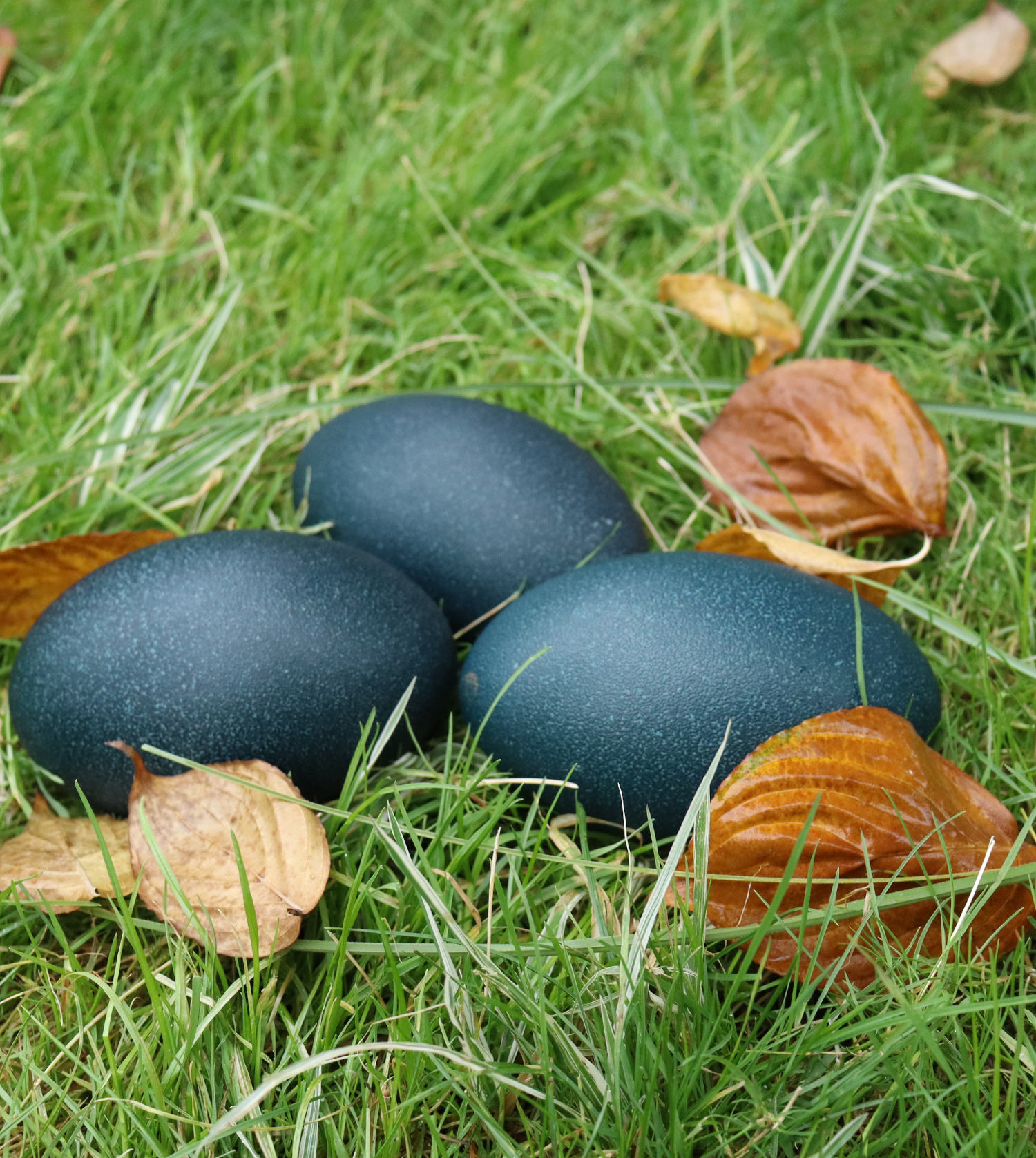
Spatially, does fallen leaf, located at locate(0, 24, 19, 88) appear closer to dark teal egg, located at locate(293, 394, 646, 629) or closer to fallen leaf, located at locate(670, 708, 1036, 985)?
dark teal egg, located at locate(293, 394, 646, 629)

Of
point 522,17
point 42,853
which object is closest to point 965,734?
point 42,853

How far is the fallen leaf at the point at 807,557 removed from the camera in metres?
1.50

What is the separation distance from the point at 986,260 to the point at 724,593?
108 centimetres

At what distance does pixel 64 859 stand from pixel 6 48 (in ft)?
7.17

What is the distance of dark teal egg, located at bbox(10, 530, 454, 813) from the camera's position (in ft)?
4.31

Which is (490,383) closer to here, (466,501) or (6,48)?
(466,501)

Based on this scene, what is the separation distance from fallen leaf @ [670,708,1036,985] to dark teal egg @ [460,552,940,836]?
0.08 meters

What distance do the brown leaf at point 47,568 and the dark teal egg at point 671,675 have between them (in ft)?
2.09

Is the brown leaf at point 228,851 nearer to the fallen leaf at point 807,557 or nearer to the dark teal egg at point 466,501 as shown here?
the dark teal egg at point 466,501

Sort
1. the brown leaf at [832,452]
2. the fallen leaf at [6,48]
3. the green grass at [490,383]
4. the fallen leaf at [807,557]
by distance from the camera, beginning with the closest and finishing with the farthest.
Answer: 1. the green grass at [490,383]
2. the fallen leaf at [807,557]
3. the brown leaf at [832,452]
4. the fallen leaf at [6,48]

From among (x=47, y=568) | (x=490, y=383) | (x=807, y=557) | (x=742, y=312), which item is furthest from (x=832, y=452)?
(x=47, y=568)

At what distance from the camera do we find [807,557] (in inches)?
59.7

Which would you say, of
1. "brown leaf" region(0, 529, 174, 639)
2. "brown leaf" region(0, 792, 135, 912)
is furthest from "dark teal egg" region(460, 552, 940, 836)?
"brown leaf" region(0, 529, 174, 639)

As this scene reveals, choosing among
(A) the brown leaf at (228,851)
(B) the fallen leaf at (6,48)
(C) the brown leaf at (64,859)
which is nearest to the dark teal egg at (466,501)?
(A) the brown leaf at (228,851)
